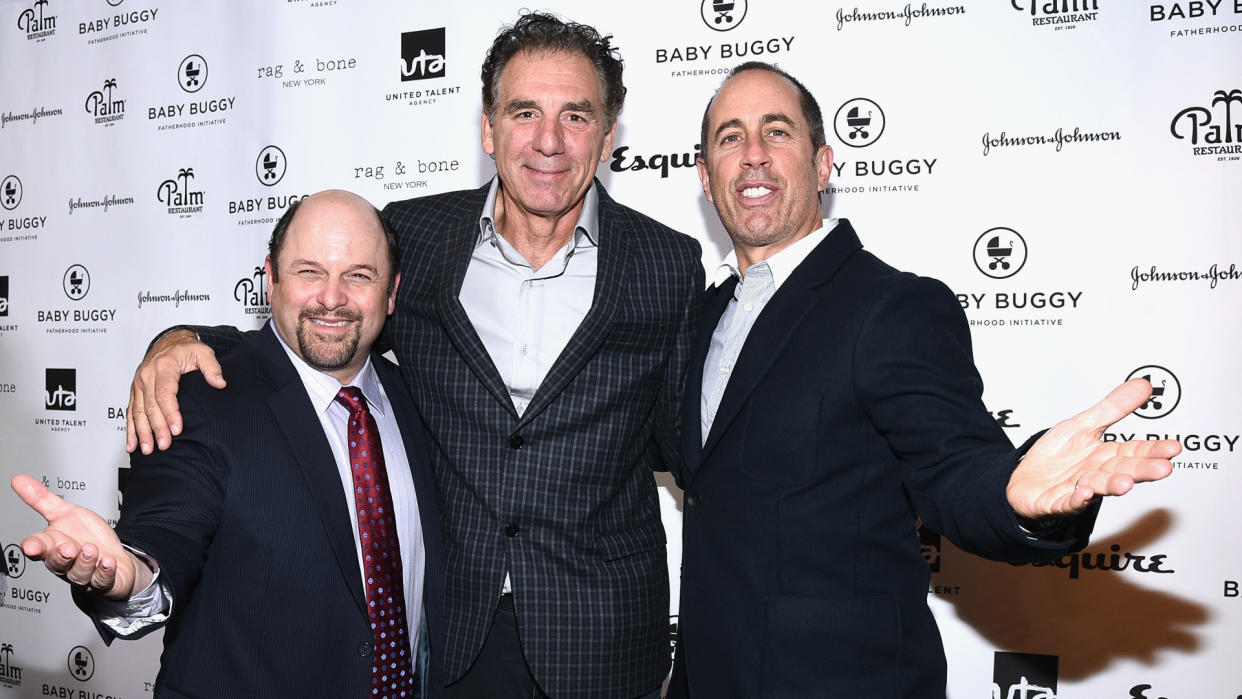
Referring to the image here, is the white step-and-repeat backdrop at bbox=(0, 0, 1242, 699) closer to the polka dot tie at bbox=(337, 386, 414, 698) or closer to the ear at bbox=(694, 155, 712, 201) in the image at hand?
the ear at bbox=(694, 155, 712, 201)

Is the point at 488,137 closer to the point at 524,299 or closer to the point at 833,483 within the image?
the point at 524,299

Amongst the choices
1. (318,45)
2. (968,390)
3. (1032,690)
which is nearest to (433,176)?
(318,45)

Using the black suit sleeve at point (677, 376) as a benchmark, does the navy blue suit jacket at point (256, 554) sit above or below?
below

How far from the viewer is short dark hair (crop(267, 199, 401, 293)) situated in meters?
2.04

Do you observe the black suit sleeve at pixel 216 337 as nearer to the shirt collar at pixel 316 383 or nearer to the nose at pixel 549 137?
the shirt collar at pixel 316 383

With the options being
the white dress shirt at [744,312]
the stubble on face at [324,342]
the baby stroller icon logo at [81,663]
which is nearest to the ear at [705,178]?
the white dress shirt at [744,312]

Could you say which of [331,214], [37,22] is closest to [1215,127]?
[331,214]

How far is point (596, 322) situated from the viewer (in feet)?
6.56

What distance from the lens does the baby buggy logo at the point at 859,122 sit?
2.94 meters

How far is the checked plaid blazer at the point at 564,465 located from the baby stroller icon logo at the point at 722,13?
4.19 feet

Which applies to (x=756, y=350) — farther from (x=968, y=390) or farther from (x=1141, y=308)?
(x=1141, y=308)

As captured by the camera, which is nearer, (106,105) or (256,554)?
(256,554)

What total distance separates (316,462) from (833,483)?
3.48 ft

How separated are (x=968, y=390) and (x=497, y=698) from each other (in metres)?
1.22
